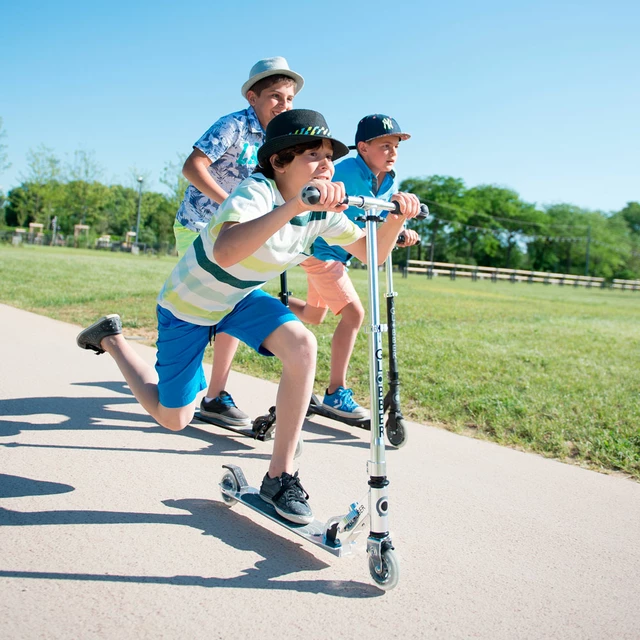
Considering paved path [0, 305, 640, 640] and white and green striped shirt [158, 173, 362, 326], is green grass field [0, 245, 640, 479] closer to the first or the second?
paved path [0, 305, 640, 640]

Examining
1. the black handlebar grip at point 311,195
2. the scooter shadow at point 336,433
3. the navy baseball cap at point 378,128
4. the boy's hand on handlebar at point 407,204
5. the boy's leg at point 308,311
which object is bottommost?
the scooter shadow at point 336,433

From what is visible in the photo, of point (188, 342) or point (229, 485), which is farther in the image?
point (188, 342)

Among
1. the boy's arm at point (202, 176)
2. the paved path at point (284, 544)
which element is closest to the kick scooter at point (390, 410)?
the paved path at point (284, 544)

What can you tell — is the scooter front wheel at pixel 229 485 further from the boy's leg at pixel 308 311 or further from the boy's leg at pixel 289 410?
the boy's leg at pixel 308 311

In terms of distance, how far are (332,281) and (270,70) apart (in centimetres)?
145

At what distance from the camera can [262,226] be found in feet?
8.21

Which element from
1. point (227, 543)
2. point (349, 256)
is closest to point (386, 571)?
point (227, 543)

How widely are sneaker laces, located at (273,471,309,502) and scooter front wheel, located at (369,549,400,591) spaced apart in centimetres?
49

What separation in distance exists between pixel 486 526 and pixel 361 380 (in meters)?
3.05

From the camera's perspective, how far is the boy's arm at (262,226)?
2330 millimetres

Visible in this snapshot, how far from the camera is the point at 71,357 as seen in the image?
6375 millimetres

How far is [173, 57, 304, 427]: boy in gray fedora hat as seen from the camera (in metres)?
4.12

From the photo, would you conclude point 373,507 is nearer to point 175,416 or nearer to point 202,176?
point 175,416

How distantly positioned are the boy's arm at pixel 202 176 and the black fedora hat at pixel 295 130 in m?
1.29
